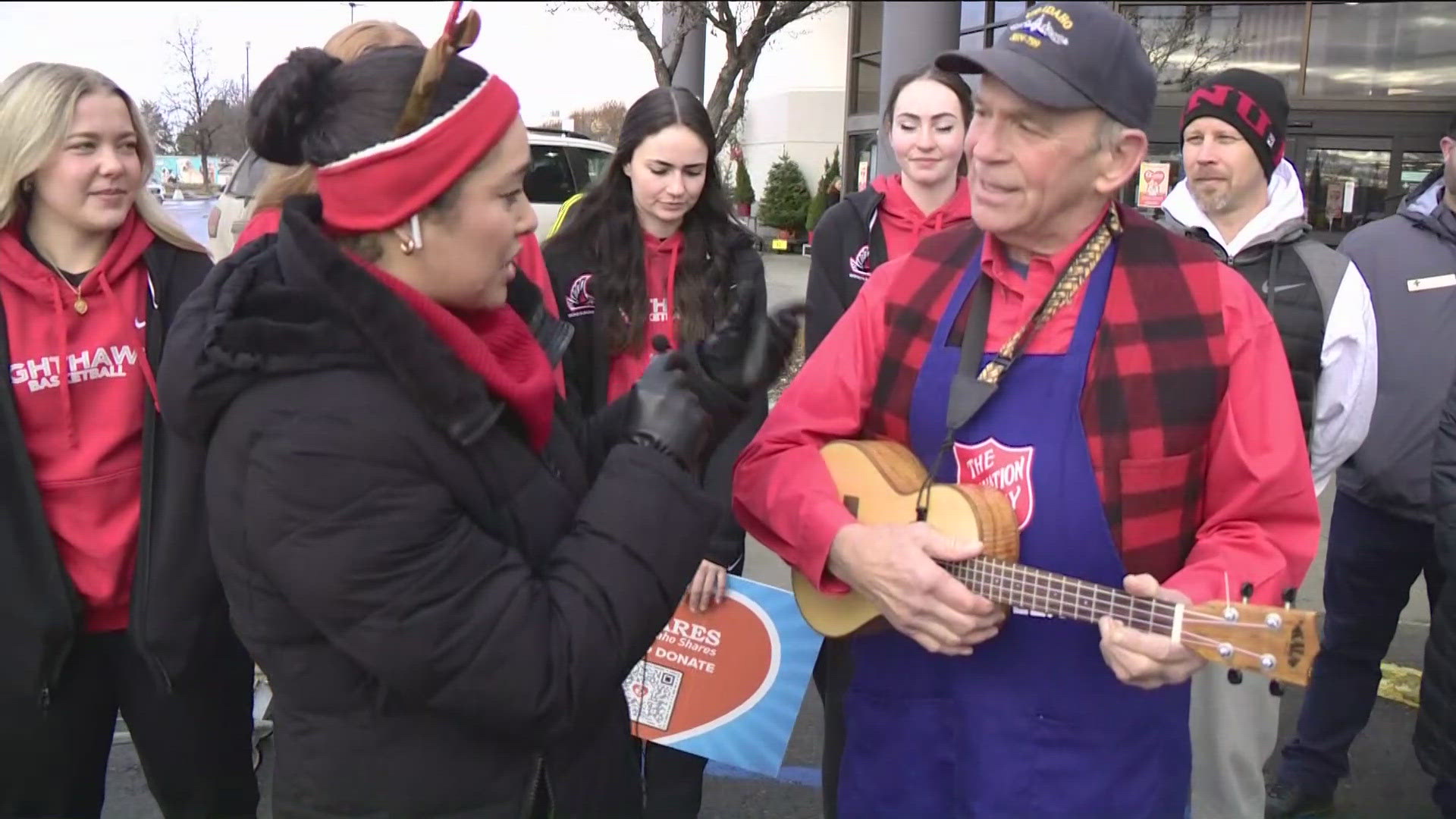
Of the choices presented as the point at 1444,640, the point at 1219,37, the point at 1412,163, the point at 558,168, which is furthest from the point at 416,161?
the point at 1219,37

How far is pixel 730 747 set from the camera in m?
2.86

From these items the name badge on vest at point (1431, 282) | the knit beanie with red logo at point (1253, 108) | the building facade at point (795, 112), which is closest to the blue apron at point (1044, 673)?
the knit beanie with red logo at point (1253, 108)

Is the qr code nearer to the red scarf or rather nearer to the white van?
the red scarf

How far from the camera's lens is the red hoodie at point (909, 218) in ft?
11.0

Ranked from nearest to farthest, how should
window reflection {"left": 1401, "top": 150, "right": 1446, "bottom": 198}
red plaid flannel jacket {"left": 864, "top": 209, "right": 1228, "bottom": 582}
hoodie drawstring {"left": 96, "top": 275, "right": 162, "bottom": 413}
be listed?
red plaid flannel jacket {"left": 864, "top": 209, "right": 1228, "bottom": 582} → hoodie drawstring {"left": 96, "top": 275, "right": 162, "bottom": 413} → window reflection {"left": 1401, "top": 150, "right": 1446, "bottom": 198}

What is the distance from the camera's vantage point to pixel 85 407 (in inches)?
96.3

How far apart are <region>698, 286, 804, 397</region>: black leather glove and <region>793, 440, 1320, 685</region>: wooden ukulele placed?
0.28 metres

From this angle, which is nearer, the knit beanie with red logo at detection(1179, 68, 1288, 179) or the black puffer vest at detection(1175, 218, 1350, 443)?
the black puffer vest at detection(1175, 218, 1350, 443)

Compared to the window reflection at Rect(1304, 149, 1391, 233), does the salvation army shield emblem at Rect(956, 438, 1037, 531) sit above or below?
below

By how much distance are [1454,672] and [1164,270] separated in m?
1.62

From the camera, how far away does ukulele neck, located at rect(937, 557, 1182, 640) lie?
1651mm

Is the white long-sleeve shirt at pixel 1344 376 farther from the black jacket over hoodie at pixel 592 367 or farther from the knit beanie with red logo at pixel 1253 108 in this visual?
the black jacket over hoodie at pixel 592 367

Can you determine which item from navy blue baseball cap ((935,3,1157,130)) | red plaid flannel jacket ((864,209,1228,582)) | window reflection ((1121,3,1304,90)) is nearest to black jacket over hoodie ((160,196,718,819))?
red plaid flannel jacket ((864,209,1228,582))

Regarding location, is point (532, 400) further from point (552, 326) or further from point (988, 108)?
point (988, 108)
